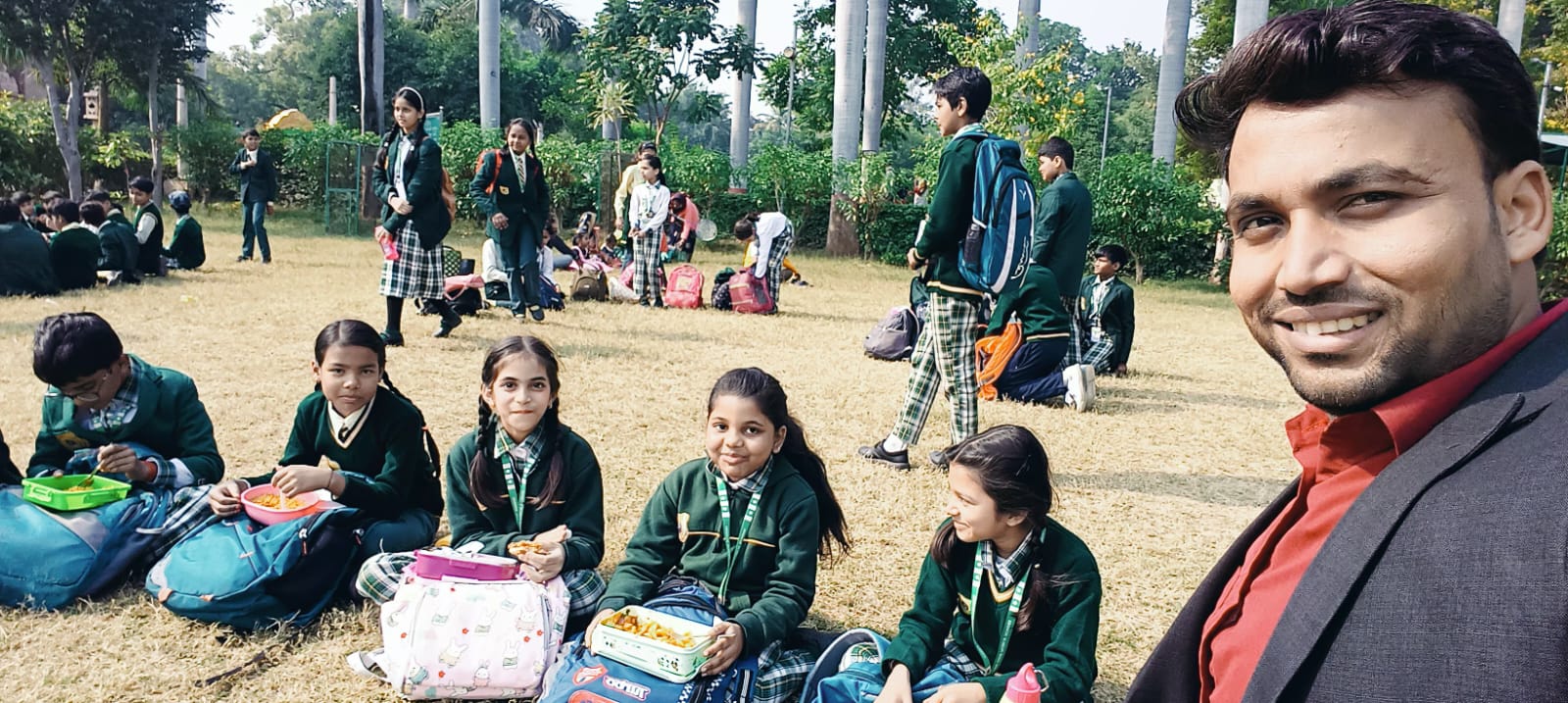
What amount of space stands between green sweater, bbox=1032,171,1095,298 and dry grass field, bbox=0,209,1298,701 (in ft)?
3.25

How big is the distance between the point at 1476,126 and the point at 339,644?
3181mm

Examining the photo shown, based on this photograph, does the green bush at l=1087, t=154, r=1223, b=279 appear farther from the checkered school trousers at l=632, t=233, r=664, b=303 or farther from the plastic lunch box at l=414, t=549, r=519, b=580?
the plastic lunch box at l=414, t=549, r=519, b=580

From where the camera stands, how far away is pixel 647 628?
8.96 feet

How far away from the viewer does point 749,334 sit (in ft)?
30.4

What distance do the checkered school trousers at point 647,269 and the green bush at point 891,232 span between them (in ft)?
25.5

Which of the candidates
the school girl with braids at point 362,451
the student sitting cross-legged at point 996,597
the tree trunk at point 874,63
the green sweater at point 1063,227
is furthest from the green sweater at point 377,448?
the tree trunk at point 874,63

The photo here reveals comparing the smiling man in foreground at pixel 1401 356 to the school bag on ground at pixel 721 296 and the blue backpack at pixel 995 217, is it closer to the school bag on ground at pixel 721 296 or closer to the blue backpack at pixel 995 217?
the blue backpack at pixel 995 217

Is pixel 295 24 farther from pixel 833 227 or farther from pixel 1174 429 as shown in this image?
pixel 1174 429

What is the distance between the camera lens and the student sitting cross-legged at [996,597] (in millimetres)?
2596

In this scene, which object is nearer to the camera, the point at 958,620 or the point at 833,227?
the point at 958,620

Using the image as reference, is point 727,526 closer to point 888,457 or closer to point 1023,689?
point 1023,689

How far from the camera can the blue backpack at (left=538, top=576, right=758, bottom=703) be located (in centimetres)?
261

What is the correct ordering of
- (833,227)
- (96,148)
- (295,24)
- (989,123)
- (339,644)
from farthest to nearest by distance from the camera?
1. (295,24)
2. (96,148)
3. (833,227)
4. (989,123)
5. (339,644)

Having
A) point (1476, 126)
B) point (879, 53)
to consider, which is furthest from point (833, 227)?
point (1476, 126)
